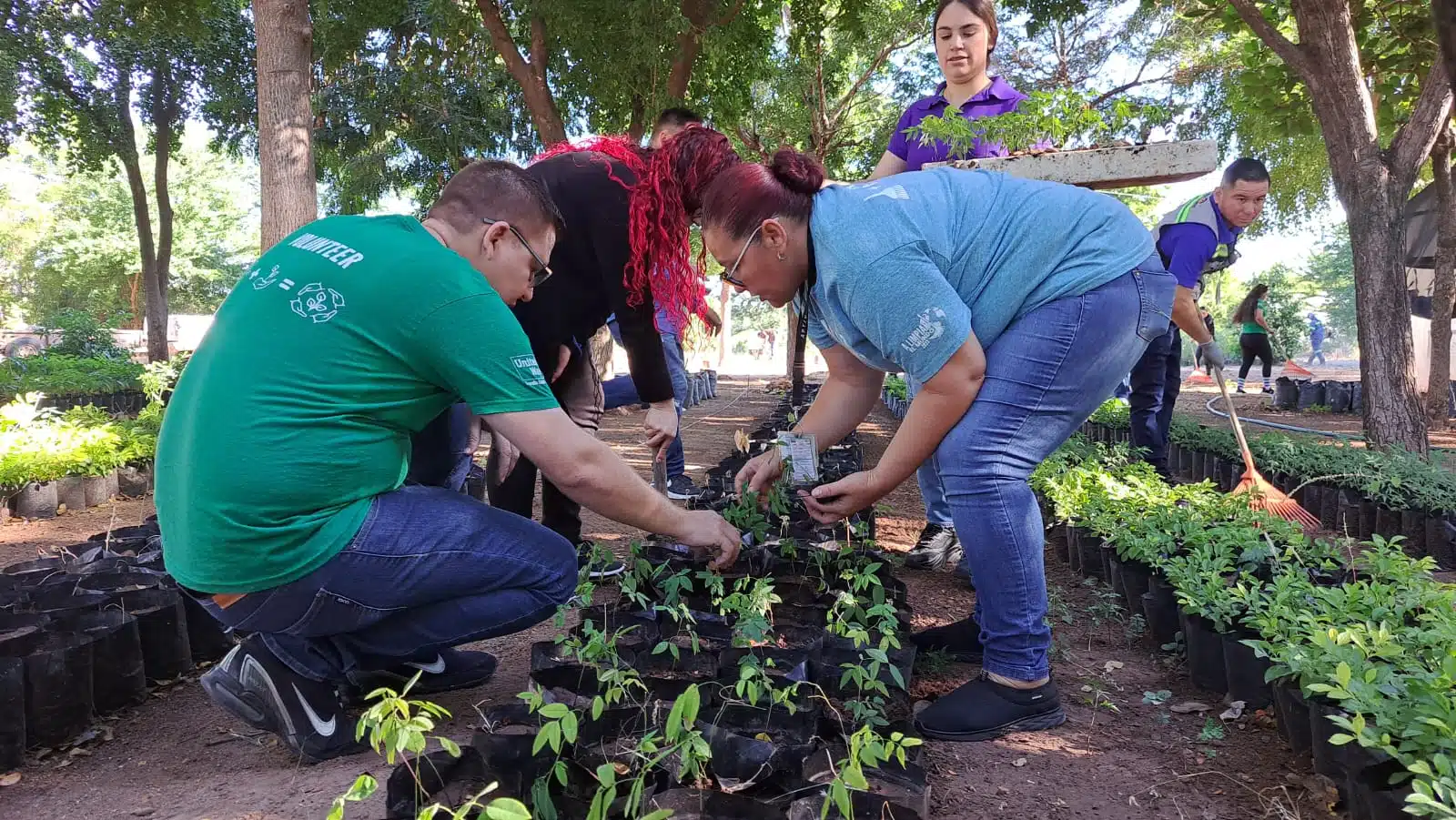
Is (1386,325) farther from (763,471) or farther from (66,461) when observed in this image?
(66,461)

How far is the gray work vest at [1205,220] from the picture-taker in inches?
170

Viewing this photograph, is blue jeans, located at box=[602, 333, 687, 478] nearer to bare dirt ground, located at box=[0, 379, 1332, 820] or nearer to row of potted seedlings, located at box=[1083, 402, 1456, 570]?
bare dirt ground, located at box=[0, 379, 1332, 820]

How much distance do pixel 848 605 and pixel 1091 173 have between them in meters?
1.87

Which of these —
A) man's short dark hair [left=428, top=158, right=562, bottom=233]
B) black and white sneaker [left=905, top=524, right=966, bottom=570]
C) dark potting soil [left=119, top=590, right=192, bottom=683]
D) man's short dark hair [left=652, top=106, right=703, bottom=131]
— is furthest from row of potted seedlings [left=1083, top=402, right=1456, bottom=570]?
dark potting soil [left=119, top=590, right=192, bottom=683]

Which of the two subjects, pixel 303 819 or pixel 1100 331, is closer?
pixel 303 819

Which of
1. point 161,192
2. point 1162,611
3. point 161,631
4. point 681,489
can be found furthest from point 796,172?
point 161,192

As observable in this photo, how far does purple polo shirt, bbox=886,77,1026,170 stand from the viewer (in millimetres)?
3498

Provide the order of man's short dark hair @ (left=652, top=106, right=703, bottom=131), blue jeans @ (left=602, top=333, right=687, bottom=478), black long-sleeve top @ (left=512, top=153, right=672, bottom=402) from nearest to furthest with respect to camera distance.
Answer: black long-sleeve top @ (left=512, top=153, right=672, bottom=402), man's short dark hair @ (left=652, top=106, right=703, bottom=131), blue jeans @ (left=602, top=333, right=687, bottom=478)

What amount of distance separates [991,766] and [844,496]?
69 cm

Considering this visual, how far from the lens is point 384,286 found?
5.65 feet

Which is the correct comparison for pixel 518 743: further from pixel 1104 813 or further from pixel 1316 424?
pixel 1316 424

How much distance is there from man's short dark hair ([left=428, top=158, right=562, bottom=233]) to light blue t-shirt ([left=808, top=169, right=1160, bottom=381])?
636 mm

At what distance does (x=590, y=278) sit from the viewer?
2.81 meters

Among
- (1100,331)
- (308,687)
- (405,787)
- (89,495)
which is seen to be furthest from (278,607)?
(89,495)
